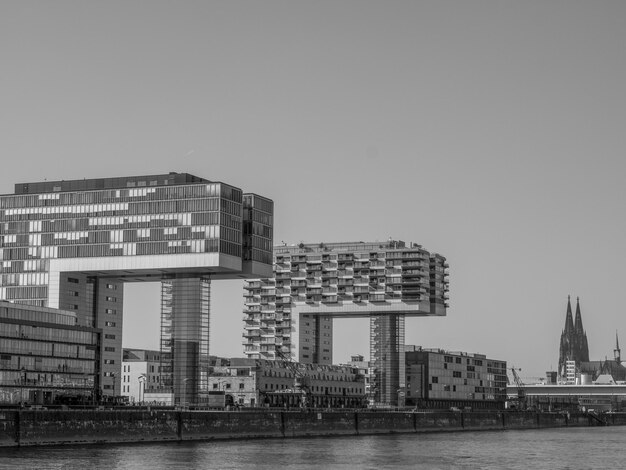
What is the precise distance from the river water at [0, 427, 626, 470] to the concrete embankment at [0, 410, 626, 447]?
221cm

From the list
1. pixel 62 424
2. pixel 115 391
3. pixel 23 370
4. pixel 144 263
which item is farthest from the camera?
pixel 115 391

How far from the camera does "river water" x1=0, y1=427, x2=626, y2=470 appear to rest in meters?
93.9

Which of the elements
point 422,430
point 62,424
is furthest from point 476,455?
point 422,430

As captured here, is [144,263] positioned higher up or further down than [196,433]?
higher up

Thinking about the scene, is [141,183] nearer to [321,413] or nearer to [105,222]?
[105,222]

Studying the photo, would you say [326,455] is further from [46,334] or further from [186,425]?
[46,334]

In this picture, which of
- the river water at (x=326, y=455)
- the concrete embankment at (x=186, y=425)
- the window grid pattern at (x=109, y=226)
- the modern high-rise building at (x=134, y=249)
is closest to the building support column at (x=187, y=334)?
the modern high-rise building at (x=134, y=249)

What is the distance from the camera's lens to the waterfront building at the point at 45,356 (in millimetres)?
148125

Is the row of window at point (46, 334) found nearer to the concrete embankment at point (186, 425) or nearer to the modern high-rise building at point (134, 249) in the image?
the modern high-rise building at point (134, 249)

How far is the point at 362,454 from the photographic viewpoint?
11312cm

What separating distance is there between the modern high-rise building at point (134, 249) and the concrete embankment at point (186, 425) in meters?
30.0

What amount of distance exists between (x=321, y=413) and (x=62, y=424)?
48638 mm

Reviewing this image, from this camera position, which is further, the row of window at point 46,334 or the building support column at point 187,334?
the building support column at point 187,334

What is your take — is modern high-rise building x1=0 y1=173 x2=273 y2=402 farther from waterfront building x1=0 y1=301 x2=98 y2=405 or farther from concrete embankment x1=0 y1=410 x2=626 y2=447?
concrete embankment x1=0 y1=410 x2=626 y2=447
